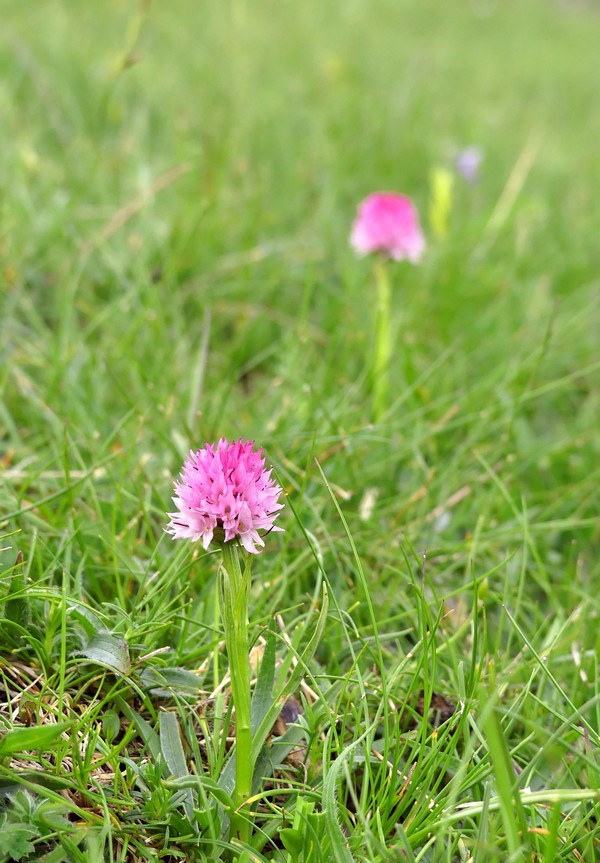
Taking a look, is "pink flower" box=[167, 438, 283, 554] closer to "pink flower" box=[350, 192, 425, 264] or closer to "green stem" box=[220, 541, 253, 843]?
"green stem" box=[220, 541, 253, 843]

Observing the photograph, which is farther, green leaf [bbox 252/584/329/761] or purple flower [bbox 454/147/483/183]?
purple flower [bbox 454/147/483/183]

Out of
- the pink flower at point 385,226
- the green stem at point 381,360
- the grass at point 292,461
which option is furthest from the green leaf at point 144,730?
the pink flower at point 385,226

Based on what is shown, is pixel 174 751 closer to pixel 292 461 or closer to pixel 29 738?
pixel 29 738

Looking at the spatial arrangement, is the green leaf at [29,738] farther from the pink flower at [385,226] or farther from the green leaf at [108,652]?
the pink flower at [385,226]

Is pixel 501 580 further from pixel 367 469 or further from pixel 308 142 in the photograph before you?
pixel 308 142

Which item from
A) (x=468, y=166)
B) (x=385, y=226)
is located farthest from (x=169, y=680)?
(x=468, y=166)

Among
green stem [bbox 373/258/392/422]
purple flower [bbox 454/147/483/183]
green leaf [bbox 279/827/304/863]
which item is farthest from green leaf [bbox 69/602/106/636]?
purple flower [bbox 454/147/483/183]
